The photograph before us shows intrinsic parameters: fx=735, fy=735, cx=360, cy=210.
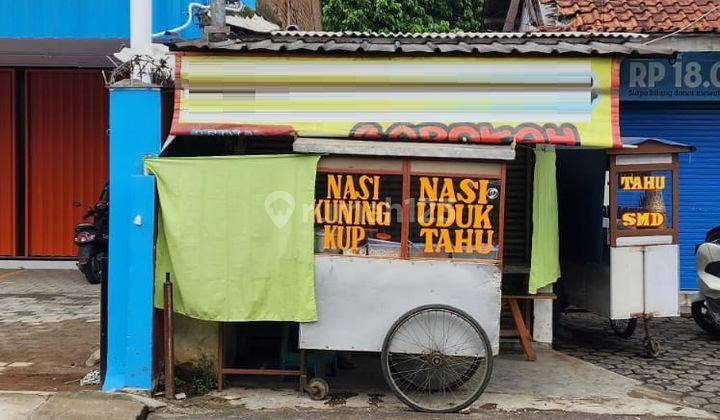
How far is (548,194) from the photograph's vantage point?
24.2ft

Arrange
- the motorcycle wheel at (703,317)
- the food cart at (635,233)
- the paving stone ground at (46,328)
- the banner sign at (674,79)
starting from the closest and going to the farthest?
the paving stone ground at (46,328)
the food cart at (635,233)
the motorcycle wheel at (703,317)
the banner sign at (674,79)

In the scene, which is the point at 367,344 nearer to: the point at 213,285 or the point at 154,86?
the point at 213,285

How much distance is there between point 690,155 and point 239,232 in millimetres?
7920

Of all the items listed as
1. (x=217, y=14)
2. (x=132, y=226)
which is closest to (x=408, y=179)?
(x=132, y=226)

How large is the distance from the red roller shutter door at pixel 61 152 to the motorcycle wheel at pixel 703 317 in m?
9.19

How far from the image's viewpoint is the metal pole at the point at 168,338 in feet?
20.1

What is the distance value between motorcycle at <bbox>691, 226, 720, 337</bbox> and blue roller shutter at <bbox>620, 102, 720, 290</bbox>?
2.30 metres

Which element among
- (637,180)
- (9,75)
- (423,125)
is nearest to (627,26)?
(637,180)

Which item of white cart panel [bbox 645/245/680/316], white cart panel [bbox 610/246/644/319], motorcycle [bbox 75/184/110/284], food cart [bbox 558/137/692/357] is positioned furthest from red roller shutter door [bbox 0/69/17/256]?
white cart panel [bbox 645/245/680/316]

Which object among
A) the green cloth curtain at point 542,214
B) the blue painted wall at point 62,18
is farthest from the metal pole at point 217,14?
the green cloth curtain at point 542,214

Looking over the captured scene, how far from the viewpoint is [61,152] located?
12273 mm

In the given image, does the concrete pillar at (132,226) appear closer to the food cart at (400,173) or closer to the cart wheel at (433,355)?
the food cart at (400,173)

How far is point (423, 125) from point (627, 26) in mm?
5534

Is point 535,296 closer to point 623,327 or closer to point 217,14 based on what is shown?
point 623,327
